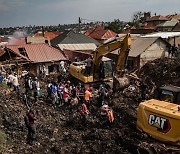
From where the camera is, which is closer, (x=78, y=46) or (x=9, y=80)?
(x=9, y=80)

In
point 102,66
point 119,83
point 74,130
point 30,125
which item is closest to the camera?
point 30,125

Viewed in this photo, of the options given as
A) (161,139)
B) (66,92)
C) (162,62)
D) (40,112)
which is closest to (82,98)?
(66,92)

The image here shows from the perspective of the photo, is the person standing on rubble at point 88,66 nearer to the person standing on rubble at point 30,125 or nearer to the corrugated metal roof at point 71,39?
the person standing on rubble at point 30,125

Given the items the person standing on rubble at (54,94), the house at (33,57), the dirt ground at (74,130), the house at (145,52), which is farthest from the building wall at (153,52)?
the person standing on rubble at (54,94)

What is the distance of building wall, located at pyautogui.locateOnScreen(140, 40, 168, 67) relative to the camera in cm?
2553

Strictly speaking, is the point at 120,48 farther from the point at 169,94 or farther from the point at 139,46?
the point at 139,46

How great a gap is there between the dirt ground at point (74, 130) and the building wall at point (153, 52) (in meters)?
7.47

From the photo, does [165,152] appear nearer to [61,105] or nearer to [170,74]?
[61,105]

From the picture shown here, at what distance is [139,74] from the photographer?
21953mm

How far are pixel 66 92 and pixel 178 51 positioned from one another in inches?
581

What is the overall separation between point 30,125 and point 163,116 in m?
4.97

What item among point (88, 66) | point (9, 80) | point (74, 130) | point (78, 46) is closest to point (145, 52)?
point (88, 66)

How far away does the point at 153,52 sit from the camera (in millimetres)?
26000

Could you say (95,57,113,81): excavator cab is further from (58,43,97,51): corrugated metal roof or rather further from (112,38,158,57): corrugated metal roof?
(58,43,97,51): corrugated metal roof
